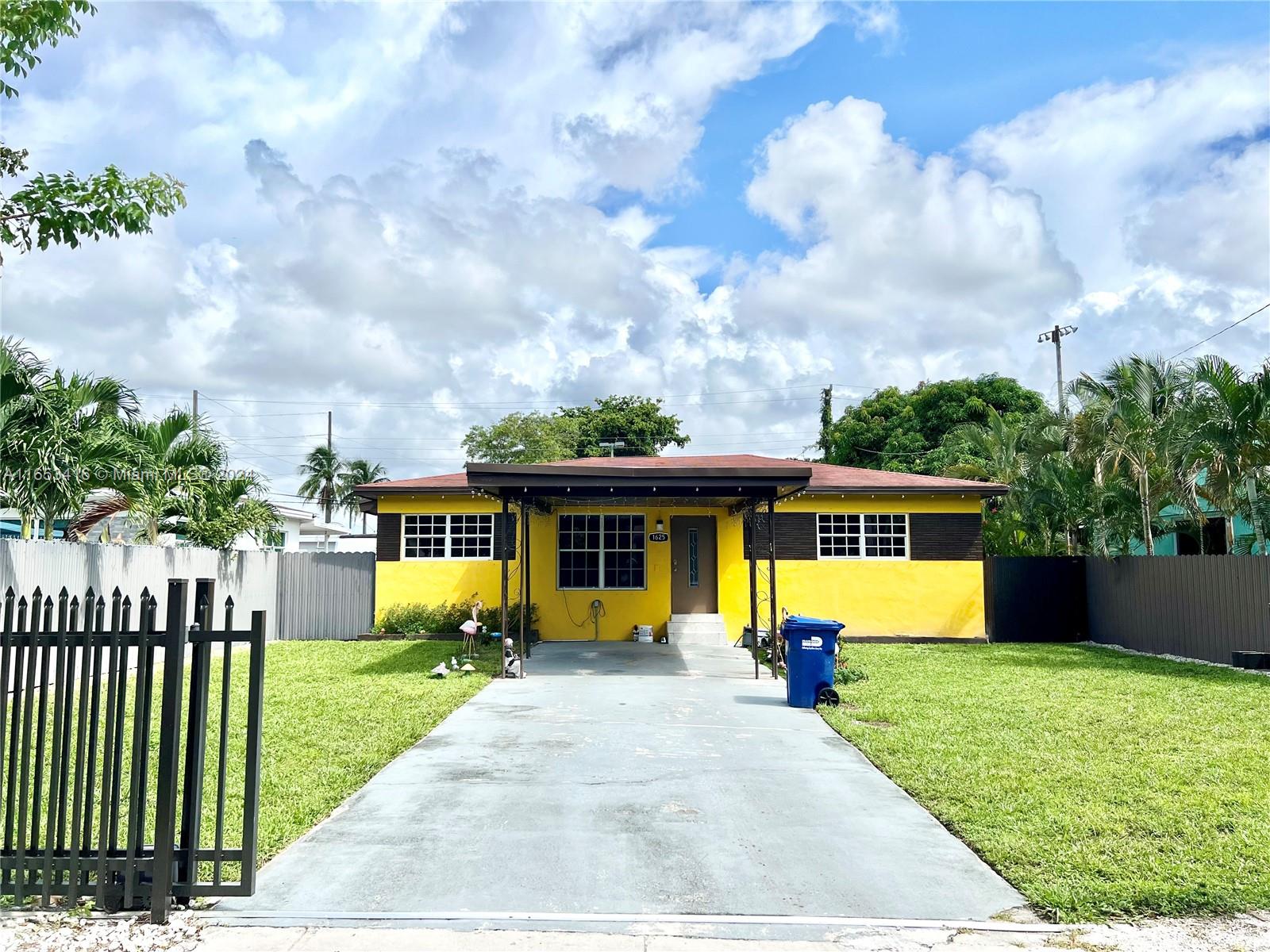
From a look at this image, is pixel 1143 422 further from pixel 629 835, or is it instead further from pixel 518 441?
pixel 518 441

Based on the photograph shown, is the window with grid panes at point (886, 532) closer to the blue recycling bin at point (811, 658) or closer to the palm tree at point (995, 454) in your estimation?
the palm tree at point (995, 454)

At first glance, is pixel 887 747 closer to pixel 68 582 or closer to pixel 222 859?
pixel 222 859

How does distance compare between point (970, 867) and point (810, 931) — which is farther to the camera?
point (970, 867)

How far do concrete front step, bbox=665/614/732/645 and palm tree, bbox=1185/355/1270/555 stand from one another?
8.69m

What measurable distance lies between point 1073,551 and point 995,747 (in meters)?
15.4

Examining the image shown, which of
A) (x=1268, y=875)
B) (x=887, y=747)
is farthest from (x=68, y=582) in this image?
(x=1268, y=875)

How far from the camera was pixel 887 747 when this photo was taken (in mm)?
8945

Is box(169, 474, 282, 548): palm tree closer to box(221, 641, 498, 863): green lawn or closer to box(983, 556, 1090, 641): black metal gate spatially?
box(221, 641, 498, 863): green lawn

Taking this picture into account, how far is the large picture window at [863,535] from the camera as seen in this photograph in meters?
20.5

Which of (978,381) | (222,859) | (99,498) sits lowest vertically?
(222,859)

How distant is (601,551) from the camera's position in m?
19.8

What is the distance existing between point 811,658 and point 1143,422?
9767 millimetres

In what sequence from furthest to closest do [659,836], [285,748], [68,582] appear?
[68,582]
[285,748]
[659,836]

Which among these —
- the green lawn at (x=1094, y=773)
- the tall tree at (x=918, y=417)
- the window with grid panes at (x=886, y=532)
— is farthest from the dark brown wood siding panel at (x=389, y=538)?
the tall tree at (x=918, y=417)
